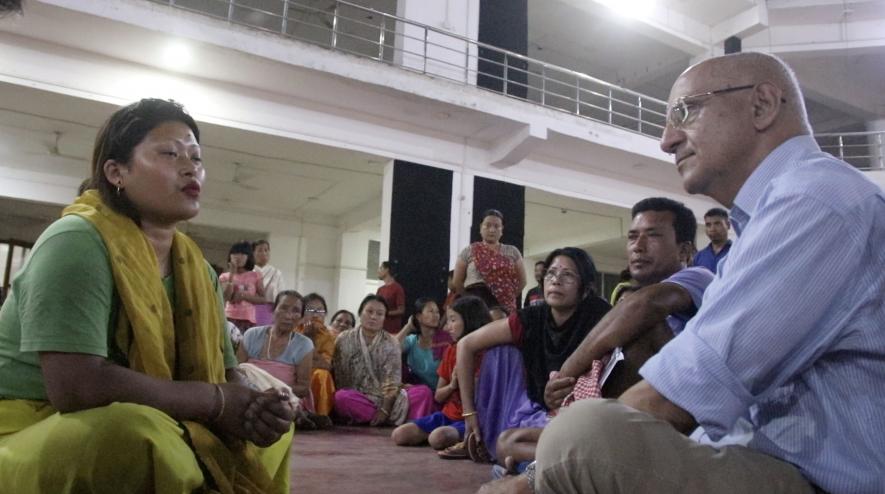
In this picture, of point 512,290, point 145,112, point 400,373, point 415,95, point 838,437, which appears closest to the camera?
point 838,437

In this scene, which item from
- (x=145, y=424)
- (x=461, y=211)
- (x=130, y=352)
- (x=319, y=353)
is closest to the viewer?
(x=145, y=424)

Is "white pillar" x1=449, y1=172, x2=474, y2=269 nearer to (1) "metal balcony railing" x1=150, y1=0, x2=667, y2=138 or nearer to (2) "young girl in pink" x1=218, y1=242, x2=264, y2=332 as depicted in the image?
(1) "metal balcony railing" x1=150, y1=0, x2=667, y2=138

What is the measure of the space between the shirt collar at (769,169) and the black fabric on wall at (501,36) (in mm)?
6418

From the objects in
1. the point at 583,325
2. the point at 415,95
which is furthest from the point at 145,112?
the point at 415,95

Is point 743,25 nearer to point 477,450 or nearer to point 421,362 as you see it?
point 421,362

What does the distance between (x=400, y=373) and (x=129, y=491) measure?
3727 millimetres

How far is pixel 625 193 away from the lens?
8406mm

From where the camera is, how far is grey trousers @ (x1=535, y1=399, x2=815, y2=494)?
0.81 metres

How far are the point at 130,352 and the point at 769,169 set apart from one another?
1218 millimetres

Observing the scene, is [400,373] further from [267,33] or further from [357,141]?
[267,33]

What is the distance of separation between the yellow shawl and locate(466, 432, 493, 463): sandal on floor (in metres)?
1.59

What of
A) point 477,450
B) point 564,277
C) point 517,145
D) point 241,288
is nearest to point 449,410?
point 477,450

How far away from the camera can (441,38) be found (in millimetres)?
6863

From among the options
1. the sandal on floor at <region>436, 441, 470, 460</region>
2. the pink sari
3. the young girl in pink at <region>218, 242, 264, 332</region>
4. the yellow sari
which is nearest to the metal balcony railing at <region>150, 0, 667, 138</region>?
the young girl in pink at <region>218, 242, 264, 332</region>
